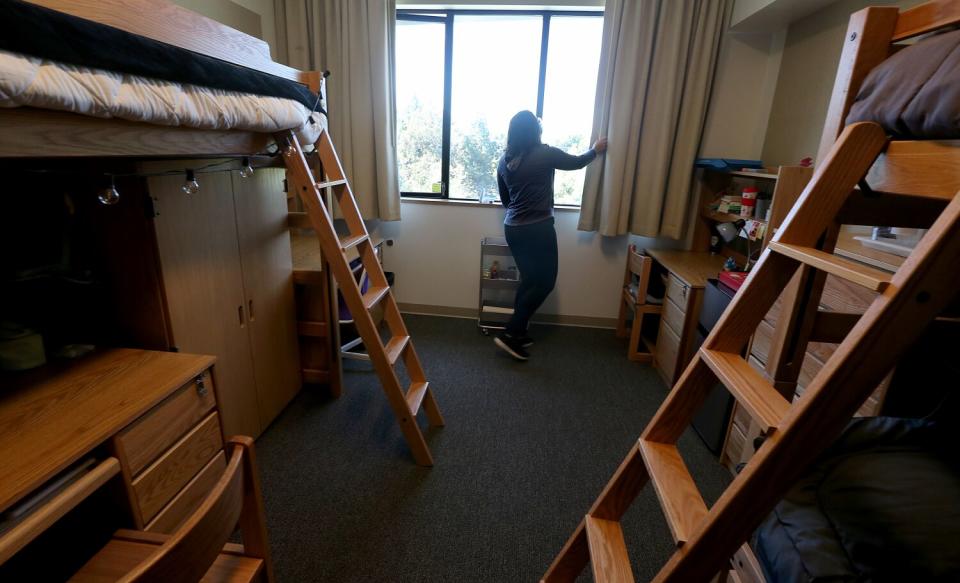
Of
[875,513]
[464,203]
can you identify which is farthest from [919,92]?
[464,203]

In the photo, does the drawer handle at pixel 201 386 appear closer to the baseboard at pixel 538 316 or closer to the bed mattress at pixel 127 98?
the bed mattress at pixel 127 98

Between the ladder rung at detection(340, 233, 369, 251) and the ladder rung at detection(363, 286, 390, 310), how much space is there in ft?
0.78

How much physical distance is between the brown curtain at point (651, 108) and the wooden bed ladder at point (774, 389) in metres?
2.16

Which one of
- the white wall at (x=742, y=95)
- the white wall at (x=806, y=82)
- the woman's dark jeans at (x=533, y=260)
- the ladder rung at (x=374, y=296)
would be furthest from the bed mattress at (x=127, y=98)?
the white wall at (x=742, y=95)

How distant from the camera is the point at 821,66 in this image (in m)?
2.45

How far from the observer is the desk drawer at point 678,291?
2500 millimetres

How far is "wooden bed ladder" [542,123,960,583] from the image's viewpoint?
2.08 ft

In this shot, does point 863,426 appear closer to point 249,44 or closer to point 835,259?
point 835,259

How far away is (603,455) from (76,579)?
1857 mm

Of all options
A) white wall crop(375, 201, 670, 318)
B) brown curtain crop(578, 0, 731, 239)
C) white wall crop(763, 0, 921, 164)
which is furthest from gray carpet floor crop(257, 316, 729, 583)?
white wall crop(763, 0, 921, 164)

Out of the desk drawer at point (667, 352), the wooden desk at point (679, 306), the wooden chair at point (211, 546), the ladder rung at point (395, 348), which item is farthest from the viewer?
the desk drawer at point (667, 352)

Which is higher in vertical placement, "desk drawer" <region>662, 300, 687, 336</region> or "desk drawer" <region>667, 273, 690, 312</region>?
"desk drawer" <region>667, 273, 690, 312</region>

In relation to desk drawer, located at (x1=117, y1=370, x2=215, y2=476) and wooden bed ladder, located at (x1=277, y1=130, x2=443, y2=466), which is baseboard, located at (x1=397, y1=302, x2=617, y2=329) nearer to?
wooden bed ladder, located at (x1=277, y1=130, x2=443, y2=466)

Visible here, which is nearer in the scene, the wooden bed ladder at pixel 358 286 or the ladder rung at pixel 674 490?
the ladder rung at pixel 674 490
